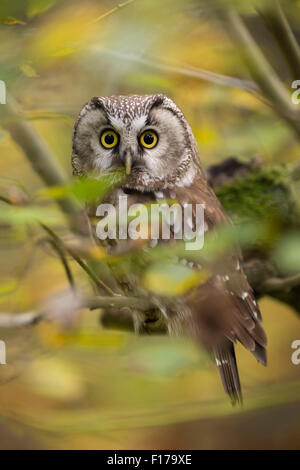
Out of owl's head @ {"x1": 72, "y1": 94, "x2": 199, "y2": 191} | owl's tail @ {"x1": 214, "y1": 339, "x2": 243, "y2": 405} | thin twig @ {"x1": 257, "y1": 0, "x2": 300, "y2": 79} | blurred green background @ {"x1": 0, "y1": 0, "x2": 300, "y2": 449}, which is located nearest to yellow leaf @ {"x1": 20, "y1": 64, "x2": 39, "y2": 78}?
blurred green background @ {"x1": 0, "y1": 0, "x2": 300, "y2": 449}

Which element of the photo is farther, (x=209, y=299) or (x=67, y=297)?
(x=209, y=299)

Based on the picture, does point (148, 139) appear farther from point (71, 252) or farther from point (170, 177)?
point (71, 252)

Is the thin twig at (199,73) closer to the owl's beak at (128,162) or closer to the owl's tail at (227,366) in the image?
the owl's beak at (128,162)

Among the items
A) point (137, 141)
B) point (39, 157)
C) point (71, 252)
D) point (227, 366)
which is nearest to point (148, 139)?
point (137, 141)

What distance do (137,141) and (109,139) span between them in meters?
0.08

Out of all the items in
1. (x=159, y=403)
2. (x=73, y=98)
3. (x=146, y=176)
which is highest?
(x=73, y=98)

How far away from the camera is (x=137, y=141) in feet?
6.13

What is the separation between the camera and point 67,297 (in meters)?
0.95

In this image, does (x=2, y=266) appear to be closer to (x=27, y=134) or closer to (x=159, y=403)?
(x=27, y=134)

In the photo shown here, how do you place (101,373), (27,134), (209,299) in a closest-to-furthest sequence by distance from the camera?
(101,373) → (209,299) → (27,134)

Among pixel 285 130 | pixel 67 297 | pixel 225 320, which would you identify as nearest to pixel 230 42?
pixel 285 130

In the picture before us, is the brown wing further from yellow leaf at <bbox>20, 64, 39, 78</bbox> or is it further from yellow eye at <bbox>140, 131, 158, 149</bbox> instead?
yellow leaf at <bbox>20, 64, 39, 78</bbox>

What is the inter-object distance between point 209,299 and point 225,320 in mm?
145

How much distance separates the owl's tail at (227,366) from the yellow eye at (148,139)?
641 mm
